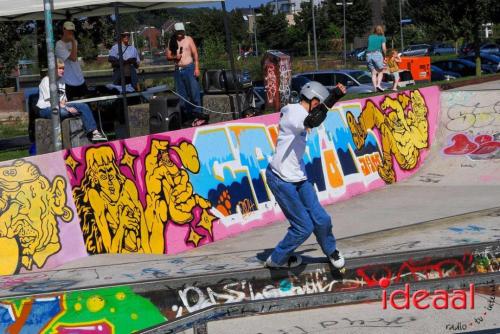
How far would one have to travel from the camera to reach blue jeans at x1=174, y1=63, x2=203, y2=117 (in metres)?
14.0

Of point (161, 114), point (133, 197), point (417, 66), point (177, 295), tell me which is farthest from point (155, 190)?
point (417, 66)

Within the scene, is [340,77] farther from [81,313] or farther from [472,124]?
[81,313]

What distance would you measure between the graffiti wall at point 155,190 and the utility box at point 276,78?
3.80 metres

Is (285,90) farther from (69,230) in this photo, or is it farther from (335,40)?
(335,40)

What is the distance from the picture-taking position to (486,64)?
37000 mm

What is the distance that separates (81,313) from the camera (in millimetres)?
6766

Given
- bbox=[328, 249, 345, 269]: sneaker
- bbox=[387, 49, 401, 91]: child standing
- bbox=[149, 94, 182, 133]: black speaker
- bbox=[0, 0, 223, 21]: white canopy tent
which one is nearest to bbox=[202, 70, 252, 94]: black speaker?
bbox=[0, 0, 223, 21]: white canopy tent

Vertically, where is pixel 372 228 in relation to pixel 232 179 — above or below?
below

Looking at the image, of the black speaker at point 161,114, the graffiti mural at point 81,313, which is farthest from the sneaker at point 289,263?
the black speaker at point 161,114

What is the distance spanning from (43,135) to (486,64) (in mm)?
29086

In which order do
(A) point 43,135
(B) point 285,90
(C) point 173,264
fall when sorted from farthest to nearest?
(B) point 285,90, (A) point 43,135, (C) point 173,264

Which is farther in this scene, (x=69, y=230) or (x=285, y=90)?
(x=285, y=90)

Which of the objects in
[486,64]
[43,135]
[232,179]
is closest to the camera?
[232,179]

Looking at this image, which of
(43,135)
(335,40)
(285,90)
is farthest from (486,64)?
(335,40)
